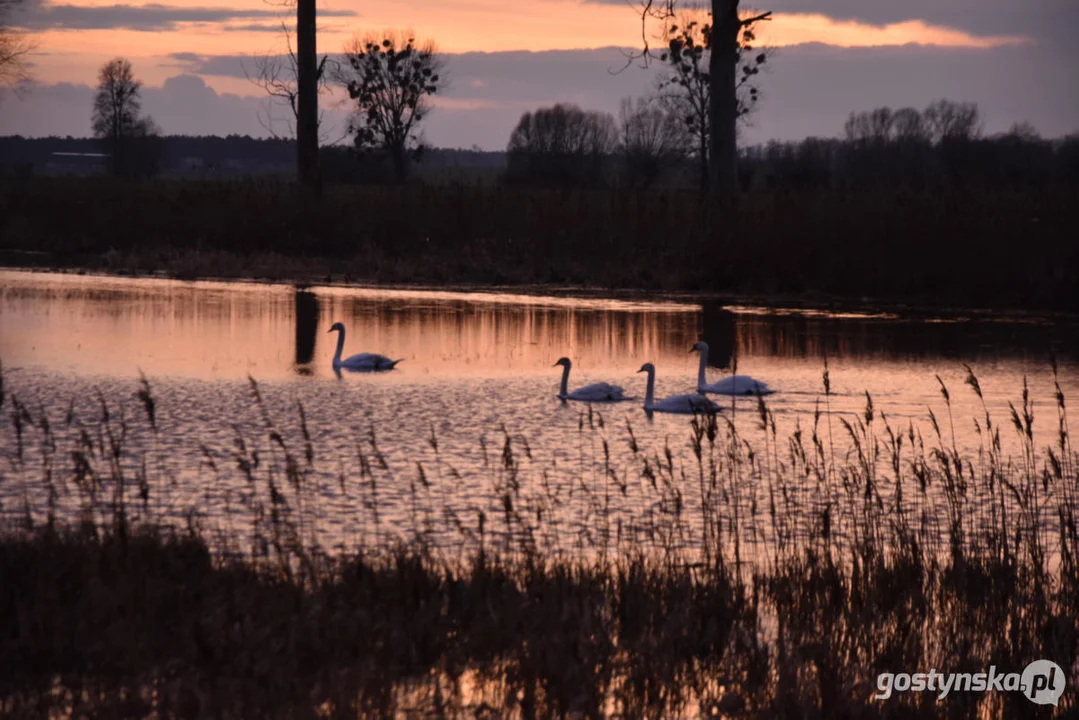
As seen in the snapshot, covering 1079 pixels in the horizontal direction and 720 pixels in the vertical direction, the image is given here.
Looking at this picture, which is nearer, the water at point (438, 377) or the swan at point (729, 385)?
the water at point (438, 377)

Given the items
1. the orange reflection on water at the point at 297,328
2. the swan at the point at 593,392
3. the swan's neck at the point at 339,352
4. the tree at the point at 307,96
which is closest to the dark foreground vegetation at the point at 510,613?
the swan at the point at 593,392

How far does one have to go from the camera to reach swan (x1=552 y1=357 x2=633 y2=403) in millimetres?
13750

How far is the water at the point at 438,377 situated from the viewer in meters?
9.31

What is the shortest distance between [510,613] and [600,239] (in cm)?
1985

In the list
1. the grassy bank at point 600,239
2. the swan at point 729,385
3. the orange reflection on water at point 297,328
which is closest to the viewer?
the swan at point 729,385

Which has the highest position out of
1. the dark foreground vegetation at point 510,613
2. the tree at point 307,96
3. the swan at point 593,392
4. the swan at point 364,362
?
the tree at point 307,96

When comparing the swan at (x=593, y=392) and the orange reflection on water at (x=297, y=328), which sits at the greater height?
the orange reflection on water at (x=297, y=328)

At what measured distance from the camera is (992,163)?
189 ft

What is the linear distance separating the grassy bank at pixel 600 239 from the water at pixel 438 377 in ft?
5.36

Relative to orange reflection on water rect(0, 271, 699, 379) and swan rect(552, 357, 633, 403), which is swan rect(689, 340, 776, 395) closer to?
swan rect(552, 357, 633, 403)

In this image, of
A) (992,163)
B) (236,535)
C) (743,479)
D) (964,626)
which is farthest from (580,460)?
(992,163)

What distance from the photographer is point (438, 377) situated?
15.0 meters

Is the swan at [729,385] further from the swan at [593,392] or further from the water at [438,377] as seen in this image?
the swan at [593,392]

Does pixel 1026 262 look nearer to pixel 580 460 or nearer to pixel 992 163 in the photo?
pixel 580 460
